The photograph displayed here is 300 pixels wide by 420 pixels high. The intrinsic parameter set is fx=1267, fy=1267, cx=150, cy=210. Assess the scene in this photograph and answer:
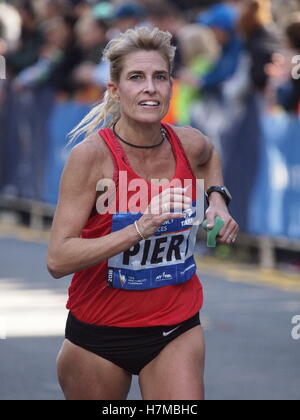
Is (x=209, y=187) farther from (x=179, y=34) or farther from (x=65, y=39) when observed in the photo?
(x=65, y=39)

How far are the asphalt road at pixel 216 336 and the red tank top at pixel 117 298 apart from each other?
2144 mm

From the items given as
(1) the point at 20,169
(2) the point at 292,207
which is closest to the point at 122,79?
(2) the point at 292,207

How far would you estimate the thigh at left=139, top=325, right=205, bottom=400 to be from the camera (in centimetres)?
487

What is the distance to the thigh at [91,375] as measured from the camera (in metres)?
4.96

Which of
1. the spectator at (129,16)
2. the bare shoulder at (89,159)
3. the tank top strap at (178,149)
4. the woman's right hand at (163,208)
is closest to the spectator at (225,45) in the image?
the spectator at (129,16)

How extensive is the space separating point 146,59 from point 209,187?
2.12 ft

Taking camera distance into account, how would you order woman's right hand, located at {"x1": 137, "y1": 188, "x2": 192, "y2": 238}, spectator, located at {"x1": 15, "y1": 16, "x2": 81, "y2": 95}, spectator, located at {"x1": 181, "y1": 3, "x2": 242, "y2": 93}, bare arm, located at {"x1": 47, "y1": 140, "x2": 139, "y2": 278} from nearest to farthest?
woman's right hand, located at {"x1": 137, "y1": 188, "x2": 192, "y2": 238} → bare arm, located at {"x1": 47, "y1": 140, "x2": 139, "y2": 278} → spectator, located at {"x1": 181, "y1": 3, "x2": 242, "y2": 93} → spectator, located at {"x1": 15, "y1": 16, "x2": 81, "y2": 95}

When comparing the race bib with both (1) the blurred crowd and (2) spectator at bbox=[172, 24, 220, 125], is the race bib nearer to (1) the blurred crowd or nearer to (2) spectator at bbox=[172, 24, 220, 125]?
(1) the blurred crowd

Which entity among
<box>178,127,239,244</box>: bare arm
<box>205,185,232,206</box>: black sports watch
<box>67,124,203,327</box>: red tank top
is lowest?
<box>67,124,203,327</box>: red tank top

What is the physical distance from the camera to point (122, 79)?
5.01 meters

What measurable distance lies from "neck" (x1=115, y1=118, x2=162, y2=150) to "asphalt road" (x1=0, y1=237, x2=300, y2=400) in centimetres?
241

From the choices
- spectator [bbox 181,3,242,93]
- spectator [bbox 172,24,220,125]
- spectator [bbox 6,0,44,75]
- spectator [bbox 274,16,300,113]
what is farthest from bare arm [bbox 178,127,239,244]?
spectator [bbox 6,0,44,75]

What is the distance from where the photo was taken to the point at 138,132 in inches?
198

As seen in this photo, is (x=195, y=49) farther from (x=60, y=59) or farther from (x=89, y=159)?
(x=89, y=159)
